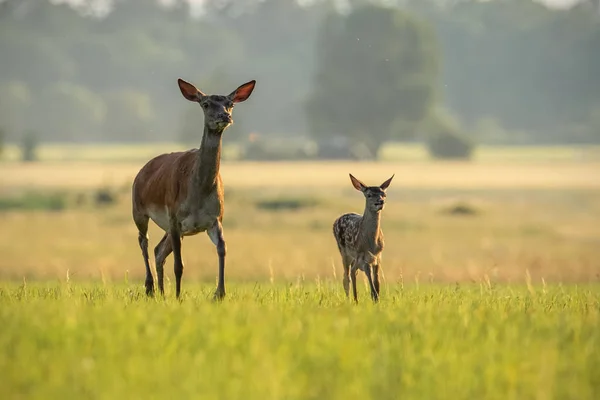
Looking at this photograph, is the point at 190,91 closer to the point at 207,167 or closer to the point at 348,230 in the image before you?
the point at 207,167

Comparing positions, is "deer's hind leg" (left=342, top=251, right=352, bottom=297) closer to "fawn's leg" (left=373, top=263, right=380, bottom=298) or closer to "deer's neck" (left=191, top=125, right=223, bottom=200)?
"fawn's leg" (left=373, top=263, right=380, bottom=298)

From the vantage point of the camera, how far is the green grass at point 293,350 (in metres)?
9.11

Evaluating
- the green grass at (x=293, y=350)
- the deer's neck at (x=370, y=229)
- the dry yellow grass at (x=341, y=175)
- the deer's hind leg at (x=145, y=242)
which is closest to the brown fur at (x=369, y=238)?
the deer's neck at (x=370, y=229)

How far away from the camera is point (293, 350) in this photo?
10570 mm

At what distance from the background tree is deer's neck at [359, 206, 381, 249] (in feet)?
391

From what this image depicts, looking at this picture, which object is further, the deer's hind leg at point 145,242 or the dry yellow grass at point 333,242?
the dry yellow grass at point 333,242

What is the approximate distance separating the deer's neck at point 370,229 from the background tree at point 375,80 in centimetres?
11918

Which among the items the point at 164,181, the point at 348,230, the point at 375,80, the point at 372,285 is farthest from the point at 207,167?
the point at 375,80

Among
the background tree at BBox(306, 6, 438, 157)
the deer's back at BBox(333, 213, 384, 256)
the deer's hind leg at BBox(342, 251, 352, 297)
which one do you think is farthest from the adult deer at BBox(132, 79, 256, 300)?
the background tree at BBox(306, 6, 438, 157)

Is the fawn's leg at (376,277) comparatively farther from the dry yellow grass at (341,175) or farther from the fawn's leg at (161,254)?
the dry yellow grass at (341,175)

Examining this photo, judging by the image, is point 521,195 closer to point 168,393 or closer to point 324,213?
point 324,213

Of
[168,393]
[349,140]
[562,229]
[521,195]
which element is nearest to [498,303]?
[168,393]

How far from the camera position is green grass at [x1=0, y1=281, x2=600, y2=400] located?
9.11 metres

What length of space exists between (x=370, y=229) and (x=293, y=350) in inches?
242
